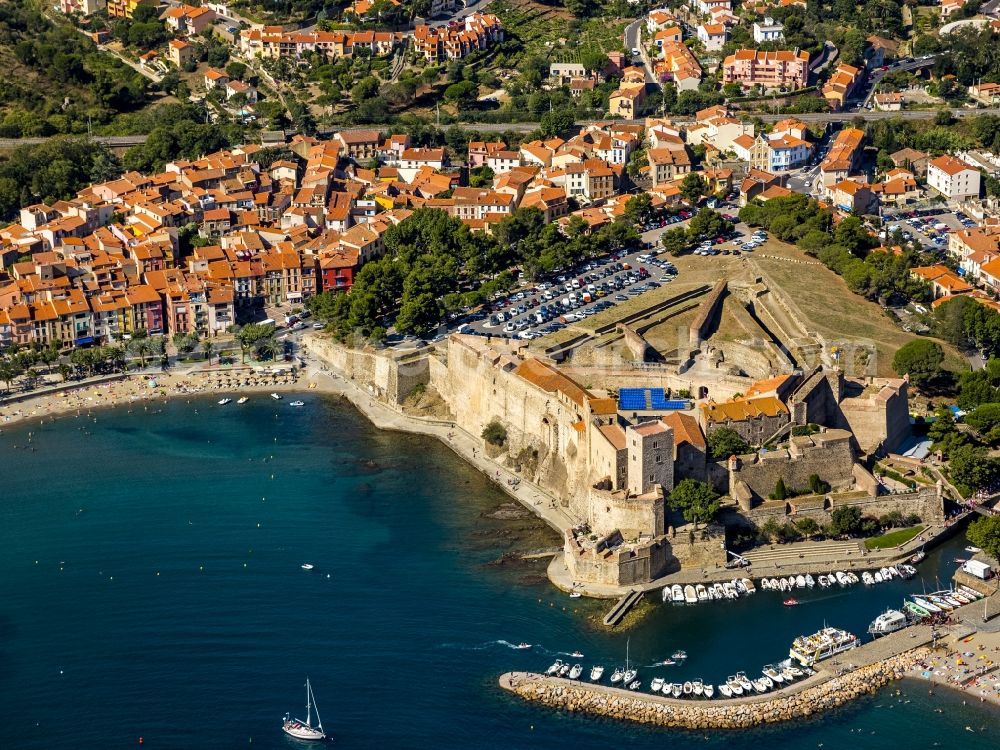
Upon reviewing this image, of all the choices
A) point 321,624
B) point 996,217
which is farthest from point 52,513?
point 996,217

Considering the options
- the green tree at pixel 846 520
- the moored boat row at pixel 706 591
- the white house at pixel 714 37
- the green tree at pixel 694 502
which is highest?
the white house at pixel 714 37

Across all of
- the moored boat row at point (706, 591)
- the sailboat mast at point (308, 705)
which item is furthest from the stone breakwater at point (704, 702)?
the sailboat mast at point (308, 705)

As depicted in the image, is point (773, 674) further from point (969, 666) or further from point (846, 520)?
point (846, 520)

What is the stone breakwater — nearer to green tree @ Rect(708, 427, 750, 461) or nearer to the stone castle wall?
the stone castle wall

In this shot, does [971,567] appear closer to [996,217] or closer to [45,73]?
[996,217]

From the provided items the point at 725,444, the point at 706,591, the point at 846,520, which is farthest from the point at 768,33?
the point at 706,591

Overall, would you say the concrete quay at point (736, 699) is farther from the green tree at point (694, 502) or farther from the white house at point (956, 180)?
the white house at point (956, 180)
